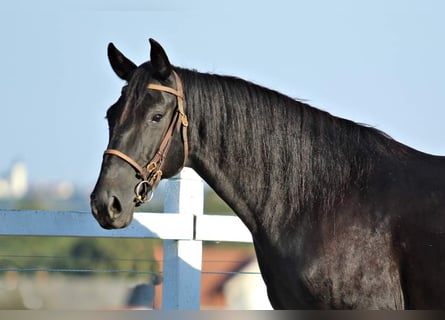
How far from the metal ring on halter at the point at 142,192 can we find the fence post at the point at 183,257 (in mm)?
1597

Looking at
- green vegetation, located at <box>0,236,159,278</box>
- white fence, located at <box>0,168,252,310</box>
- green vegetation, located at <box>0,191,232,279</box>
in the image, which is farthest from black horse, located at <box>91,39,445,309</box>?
green vegetation, located at <box>0,236,159,278</box>

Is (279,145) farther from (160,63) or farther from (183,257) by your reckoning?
(183,257)

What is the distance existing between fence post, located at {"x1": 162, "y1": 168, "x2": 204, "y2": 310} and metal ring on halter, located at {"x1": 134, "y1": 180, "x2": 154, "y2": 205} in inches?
62.9

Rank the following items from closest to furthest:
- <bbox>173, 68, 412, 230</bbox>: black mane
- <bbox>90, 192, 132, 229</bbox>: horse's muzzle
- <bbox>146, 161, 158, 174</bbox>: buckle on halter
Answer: <bbox>90, 192, 132, 229</bbox>: horse's muzzle
<bbox>146, 161, 158, 174</bbox>: buckle on halter
<bbox>173, 68, 412, 230</bbox>: black mane

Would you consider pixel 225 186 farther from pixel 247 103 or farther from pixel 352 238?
pixel 352 238

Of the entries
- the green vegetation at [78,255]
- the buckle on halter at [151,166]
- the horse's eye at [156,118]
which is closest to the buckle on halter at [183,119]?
the horse's eye at [156,118]

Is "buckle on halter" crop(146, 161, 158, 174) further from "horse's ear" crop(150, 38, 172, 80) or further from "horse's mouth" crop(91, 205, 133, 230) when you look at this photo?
"horse's ear" crop(150, 38, 172, 80)

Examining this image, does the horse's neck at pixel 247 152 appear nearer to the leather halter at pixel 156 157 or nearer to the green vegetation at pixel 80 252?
the leather halter at pixel 156 157

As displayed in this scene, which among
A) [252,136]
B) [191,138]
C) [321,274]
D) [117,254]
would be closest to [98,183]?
[191,138]

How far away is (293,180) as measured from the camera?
4.02m

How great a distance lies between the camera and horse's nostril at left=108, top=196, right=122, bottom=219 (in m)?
3.79

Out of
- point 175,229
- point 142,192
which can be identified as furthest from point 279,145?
point 175,229

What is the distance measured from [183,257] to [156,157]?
1.74 metres

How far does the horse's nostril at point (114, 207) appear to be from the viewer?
379cm
